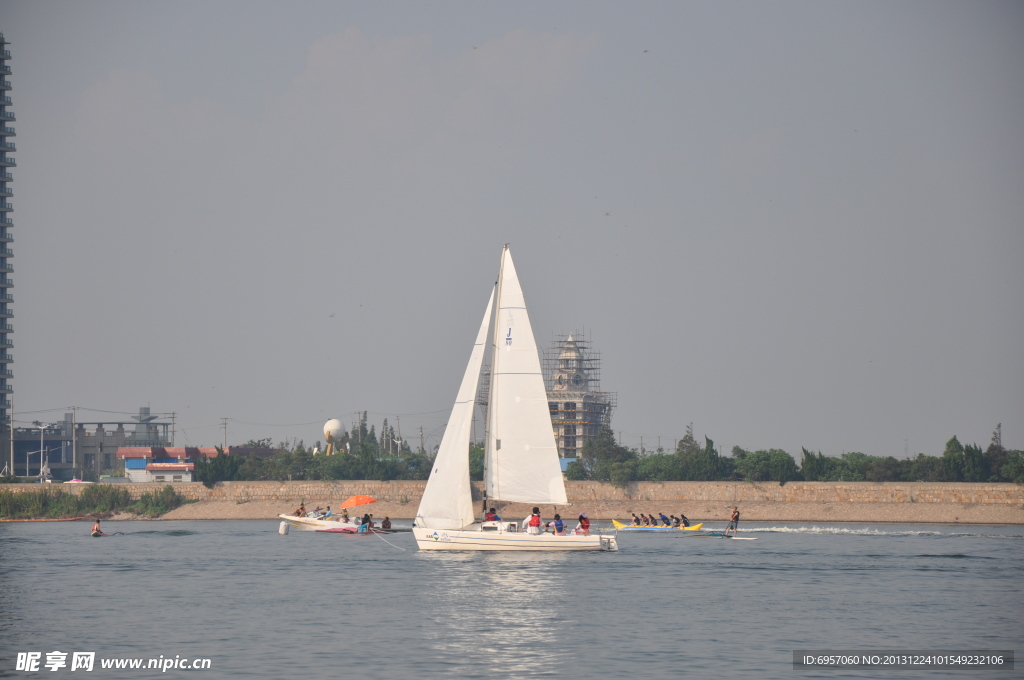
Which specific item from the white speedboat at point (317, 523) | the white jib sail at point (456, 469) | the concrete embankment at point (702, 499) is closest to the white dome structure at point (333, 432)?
the concrete embankment at point (702, 499)

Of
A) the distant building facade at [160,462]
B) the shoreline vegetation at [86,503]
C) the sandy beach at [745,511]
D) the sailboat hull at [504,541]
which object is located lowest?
the sandy beach at [745,511]

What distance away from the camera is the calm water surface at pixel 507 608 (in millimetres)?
32906

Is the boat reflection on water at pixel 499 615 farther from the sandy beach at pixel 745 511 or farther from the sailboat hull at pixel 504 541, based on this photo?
the sandy beach at pixel 745 511

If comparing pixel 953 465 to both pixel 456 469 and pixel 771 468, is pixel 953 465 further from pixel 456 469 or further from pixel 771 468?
pixel 456 469

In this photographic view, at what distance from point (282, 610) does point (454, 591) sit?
26.6 feet

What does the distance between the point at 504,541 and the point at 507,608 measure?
15659mm

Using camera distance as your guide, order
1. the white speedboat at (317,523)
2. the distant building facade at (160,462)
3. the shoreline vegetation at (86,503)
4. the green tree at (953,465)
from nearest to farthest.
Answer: the white speedboat at (317,523) < the green tree at (953,465) < the shoreline vegetation at (86,503) < the distant building facade at (160,462)

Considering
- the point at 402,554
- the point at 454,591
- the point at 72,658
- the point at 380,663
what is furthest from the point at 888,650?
the point at 402,554

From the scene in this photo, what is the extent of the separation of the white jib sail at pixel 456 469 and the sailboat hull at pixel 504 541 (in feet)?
1.89

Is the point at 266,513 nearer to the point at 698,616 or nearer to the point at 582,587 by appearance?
the point at 582,587

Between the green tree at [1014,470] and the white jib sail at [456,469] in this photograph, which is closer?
the white jib sail at [456,469]

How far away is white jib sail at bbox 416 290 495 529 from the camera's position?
60.7 meters

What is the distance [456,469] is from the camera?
61.2m

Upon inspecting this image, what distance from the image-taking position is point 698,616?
41625 mm
